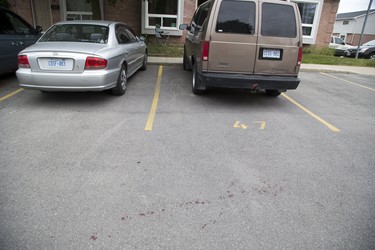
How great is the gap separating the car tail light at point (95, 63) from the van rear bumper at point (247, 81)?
6.19 ft

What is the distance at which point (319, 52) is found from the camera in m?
16.2

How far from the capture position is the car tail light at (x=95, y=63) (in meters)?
5.08

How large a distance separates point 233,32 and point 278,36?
876mm

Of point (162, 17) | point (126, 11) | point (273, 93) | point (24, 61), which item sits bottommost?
point (273, 93)

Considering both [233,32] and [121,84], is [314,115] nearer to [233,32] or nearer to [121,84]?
[233,32]

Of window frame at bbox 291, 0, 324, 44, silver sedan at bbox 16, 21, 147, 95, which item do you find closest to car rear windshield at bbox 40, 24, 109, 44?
silver sedan at bbox 16, 21, 147, 95

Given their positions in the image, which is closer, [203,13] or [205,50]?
[205,50]

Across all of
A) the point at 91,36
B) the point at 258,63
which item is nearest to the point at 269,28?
the point at 258,63

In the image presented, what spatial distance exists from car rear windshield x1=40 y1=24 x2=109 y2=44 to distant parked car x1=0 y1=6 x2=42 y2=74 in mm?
1349

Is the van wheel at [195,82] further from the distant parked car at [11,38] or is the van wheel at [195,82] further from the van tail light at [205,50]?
Result: the distant parked car at [11,38]

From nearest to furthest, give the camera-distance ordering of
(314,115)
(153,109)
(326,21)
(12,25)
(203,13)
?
(153,109)
(314,115)
(203,13)
(12,25)
(326,21)

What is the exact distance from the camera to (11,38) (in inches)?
267

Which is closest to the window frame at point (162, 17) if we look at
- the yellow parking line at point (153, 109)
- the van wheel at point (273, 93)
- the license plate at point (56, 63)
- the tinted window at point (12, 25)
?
the tinted window at point (12, 25)

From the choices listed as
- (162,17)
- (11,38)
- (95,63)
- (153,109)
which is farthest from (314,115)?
(162,17)
